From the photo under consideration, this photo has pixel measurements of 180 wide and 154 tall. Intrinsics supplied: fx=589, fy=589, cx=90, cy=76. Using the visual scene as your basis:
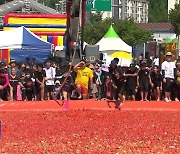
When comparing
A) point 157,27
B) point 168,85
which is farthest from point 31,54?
point 157,27

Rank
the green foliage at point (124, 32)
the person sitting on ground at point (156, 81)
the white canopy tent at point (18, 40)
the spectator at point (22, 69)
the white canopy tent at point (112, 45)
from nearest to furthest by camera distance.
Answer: the person sitting on ground at point (156, 81)
the spectator at point (22, 69)
the white canopy tent at point (18, 40)
the white canopy tent at point (112, 45)
the green foliage at point (124, 32)

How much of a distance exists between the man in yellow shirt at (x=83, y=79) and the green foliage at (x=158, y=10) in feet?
409

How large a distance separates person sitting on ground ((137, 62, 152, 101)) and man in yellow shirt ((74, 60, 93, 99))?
1798mm

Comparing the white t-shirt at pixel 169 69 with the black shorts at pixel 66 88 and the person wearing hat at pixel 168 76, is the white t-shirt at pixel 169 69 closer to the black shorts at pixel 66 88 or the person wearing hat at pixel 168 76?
the person wearing hat at pixel 168 76

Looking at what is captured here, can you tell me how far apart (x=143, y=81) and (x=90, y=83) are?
6.35 ft

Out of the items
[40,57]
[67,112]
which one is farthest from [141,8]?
[67,112]

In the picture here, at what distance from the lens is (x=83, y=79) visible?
21172 mm

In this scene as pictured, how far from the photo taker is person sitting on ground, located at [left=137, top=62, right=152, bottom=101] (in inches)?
845

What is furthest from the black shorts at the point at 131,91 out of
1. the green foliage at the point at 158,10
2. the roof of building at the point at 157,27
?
the green foliage at the point at 158,10

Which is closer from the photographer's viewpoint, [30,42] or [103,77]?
[103,77]

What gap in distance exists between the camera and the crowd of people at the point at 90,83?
2108 centimetres

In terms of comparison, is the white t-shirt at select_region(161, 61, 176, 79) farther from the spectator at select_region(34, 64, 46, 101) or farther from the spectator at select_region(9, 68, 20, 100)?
the spectator at select_region(9, 68, 20, 100)

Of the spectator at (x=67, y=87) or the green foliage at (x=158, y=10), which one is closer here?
the spectator at (x=67, y=87)

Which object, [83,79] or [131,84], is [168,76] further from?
[83,79]
